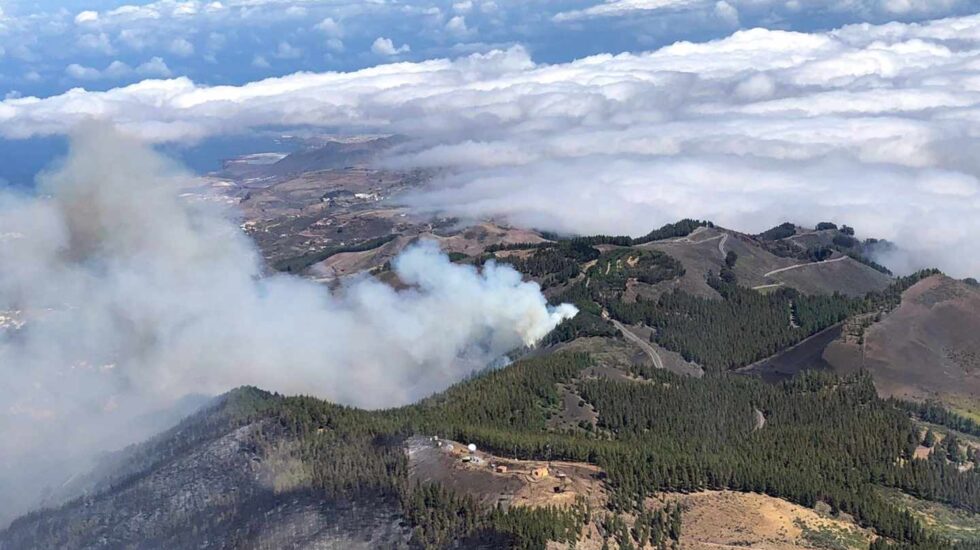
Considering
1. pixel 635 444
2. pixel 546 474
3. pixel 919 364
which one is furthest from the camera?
pixel 919 364

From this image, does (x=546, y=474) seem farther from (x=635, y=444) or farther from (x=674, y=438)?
(x=674, y=438)

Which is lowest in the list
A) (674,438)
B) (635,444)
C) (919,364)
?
(919,364)

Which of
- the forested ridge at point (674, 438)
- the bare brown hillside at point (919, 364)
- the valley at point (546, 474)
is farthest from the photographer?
the bare brown hillside at point (919, 364)

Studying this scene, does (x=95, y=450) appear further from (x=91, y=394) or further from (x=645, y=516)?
(x=645, y=516)

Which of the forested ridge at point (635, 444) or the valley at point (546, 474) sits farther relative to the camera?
the forested ridge at point (635, 444)

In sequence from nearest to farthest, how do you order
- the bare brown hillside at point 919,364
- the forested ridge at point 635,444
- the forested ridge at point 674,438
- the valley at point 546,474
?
the valley at point 546,474, the forested ridge at point 635,444, the forested ridge at point 674,438, the bare brown hillside at point 919,364

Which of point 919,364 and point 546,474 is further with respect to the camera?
point 919,364

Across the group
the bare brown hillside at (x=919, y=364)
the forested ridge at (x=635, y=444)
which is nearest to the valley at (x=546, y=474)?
the forested ridge at (x=635, y=444)

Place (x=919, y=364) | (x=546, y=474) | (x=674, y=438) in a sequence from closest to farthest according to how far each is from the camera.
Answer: (x=546, y=474), (x=674, y=438), (x=919, y=364)

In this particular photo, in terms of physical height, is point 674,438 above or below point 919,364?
above

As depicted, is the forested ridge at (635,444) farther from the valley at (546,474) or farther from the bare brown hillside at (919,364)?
the bare brown hillside at (919,364)

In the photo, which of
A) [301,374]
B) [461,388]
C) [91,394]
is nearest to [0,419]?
[91,394]

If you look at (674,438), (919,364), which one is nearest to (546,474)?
(674,438)
